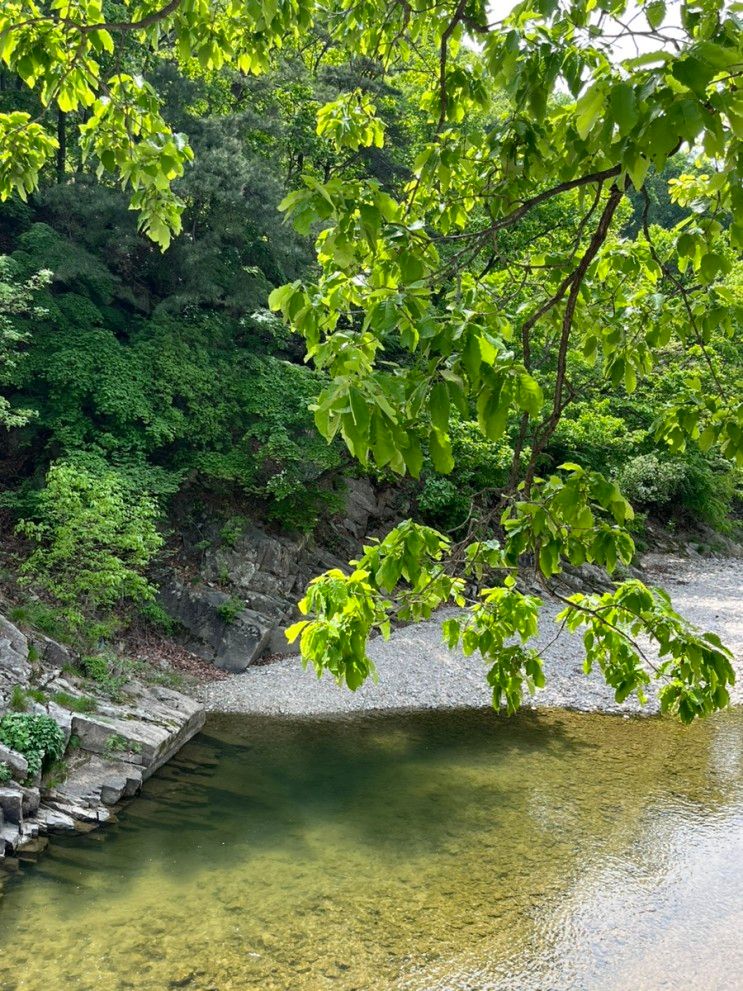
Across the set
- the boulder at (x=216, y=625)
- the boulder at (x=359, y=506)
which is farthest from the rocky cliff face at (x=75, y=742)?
the boulder at (x=359, y=506)

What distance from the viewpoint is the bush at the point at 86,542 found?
11070 millimetres

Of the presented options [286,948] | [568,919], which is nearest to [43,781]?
[286,948]

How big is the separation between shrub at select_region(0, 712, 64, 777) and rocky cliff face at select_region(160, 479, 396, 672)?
4625 millimetres

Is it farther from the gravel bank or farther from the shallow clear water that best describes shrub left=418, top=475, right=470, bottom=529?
the shallow clear water

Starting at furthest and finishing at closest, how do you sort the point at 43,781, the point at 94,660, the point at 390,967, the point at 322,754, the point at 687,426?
the point at 94,660, the point at 322,754, the point at 43,781, the point at 390,967, the point at 687,426

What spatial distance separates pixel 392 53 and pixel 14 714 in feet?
24.2

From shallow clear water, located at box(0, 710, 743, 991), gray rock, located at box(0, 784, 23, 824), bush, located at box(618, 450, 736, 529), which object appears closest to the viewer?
shallow clear water, located at box(0, 710, 743, 991)

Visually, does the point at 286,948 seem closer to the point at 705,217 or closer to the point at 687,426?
the point at 687,426

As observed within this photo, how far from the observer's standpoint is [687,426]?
2.75 meters

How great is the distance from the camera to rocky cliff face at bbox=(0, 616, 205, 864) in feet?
24.1

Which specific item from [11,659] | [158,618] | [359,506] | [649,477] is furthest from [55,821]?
[649,477]

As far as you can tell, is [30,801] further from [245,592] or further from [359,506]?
[359,506]

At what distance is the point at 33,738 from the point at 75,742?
73cm

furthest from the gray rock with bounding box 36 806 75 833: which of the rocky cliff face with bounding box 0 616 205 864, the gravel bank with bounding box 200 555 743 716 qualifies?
the gravel bank with bounding box 200 555 743 716
